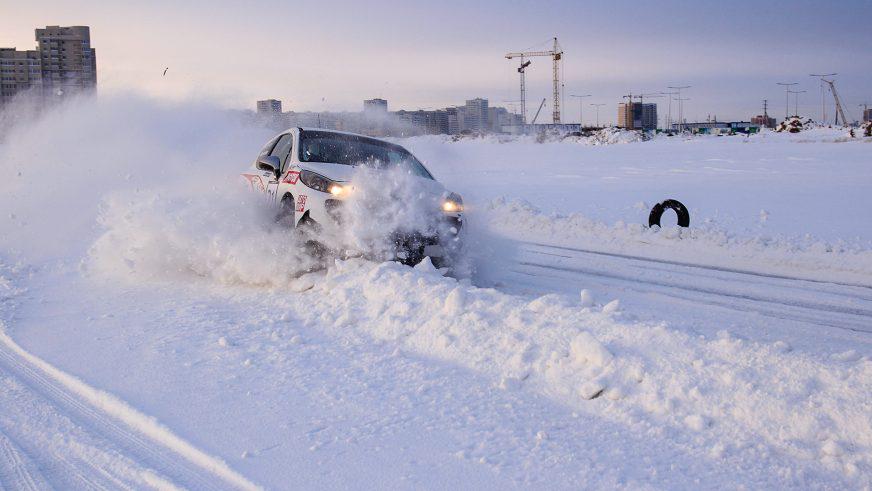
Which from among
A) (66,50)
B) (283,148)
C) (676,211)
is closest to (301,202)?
(283,148)

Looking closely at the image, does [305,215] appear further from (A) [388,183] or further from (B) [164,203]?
(B) [164,203]

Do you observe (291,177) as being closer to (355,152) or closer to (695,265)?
(355,152)

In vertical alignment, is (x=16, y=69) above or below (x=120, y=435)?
above

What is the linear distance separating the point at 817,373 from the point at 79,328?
231 inches

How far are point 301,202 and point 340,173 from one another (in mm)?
532

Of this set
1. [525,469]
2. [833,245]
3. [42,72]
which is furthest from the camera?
[42,72]

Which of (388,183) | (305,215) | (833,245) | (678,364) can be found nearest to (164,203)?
(305,215)

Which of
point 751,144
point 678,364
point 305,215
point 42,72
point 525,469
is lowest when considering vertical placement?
point 525,469

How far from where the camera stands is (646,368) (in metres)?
4.44

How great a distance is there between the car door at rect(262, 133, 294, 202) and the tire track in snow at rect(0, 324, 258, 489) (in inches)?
138

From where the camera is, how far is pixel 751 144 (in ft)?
136

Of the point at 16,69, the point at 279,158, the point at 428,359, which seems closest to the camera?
the point at 428,359

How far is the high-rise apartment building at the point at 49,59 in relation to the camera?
52438 millimetres

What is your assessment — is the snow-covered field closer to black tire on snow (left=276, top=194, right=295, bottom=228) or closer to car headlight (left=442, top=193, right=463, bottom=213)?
black tire on snow (left=276, top=194, right=295, bottom=228)
